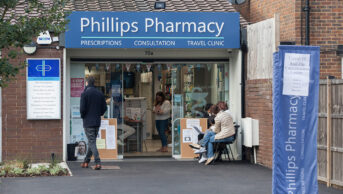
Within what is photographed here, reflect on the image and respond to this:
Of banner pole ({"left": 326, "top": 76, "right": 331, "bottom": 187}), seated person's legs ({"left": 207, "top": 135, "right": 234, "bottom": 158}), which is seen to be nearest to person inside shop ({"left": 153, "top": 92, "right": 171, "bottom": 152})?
seated person's legs ({"left": 207, "top": 135, "right": 234, "bottom": 158})

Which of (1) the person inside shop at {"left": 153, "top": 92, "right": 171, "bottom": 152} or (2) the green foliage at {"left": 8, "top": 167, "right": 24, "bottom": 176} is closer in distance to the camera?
(2) the green foliage at {"left": 8, "top": 167, "right": 24, "bottom": 176}

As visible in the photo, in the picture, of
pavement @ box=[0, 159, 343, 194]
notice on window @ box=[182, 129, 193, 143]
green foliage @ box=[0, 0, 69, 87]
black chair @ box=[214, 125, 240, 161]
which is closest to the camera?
green foliage @ box=[0, 0, 69, 87]

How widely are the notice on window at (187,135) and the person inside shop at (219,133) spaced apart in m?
1.05

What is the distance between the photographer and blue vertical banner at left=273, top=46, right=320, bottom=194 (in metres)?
7.43

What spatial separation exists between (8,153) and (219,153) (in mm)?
4722

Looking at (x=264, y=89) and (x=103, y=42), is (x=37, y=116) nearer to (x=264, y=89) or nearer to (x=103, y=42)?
(x=103, y=42)

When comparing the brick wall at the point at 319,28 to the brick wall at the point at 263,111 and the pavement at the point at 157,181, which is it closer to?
the brick wall at the point at 263,111

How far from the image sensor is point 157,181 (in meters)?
11.0

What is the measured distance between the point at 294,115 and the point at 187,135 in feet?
25.0

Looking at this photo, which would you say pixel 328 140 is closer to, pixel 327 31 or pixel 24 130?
pixel 327 31

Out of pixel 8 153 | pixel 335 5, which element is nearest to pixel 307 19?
pixel 335 5

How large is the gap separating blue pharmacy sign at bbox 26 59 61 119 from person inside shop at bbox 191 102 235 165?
332 cm

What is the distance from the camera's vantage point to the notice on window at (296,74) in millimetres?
7422

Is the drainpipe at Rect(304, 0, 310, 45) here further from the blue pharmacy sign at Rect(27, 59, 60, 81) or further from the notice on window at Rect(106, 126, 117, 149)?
the blue pharmacy sign at Rect(27, 59, 60, 81)
